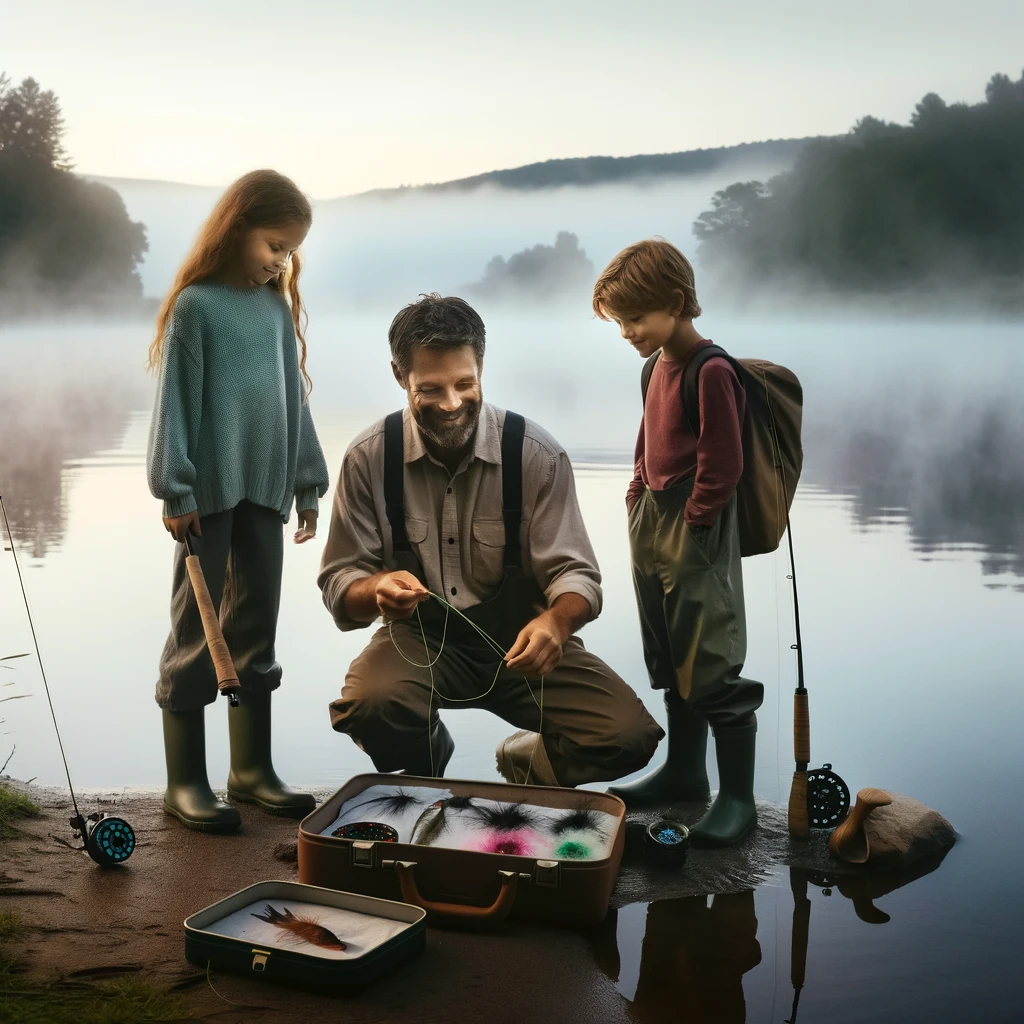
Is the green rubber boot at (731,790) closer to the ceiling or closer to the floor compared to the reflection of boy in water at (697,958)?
closer to the ceiling

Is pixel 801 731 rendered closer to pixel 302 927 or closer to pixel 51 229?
pixel 302 927

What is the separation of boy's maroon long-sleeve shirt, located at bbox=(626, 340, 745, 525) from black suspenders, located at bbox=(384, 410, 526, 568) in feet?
1.04

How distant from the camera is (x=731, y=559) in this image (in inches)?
121

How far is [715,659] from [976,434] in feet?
20.4

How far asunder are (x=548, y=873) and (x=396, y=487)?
0.98 m

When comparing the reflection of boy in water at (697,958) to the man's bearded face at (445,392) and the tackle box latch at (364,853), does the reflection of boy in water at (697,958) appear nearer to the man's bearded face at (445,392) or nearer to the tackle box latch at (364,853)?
the tackle box latch at (364,853)

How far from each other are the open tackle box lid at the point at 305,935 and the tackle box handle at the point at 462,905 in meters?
0.10

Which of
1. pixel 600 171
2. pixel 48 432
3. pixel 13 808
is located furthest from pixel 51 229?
pixel 13 808

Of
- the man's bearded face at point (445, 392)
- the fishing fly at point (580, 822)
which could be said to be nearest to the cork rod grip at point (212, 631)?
the man's bearded face at point (445, 392)

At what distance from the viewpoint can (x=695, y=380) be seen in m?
2.98

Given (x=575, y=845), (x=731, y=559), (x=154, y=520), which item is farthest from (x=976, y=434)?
(x=575, y=845)

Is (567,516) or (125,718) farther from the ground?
(567,516)

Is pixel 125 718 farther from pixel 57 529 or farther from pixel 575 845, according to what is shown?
pixel 57 529

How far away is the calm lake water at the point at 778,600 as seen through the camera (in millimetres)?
2572
